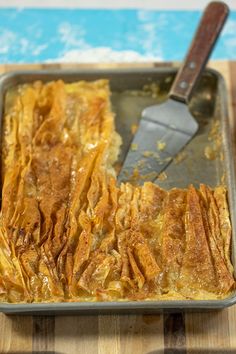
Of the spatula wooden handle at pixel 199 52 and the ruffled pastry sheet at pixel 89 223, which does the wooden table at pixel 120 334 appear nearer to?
the ruffled pastry sheet at pixel 89 223

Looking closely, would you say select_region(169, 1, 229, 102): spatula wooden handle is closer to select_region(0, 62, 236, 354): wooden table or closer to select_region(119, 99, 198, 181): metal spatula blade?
select_region(119, 99, 198, 181): metal spatula blade

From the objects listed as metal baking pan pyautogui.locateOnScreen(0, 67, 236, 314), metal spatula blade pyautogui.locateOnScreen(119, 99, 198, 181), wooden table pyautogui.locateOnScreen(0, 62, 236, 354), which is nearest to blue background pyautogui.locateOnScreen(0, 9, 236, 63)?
metal baking pan pyautogui.locateOnScreen(0, 67, 236, 314)

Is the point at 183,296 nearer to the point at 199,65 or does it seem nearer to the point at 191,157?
Result: the point at 191,157

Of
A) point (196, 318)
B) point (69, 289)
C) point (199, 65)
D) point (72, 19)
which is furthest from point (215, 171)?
point (72, 19)

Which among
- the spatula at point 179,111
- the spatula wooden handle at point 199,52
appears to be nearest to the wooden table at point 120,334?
the spatula at point 179,111

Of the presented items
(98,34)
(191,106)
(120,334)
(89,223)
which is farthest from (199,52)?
(120,334)

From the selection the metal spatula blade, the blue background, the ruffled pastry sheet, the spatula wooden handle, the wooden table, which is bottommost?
the wooden table

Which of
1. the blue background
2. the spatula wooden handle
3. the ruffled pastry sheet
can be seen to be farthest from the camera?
the blue background
